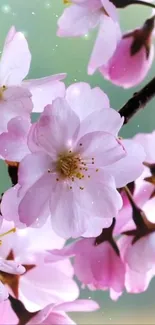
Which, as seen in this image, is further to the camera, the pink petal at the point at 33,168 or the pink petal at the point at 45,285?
the pink petal at the point at 45,285

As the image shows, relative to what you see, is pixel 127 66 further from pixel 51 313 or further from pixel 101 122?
pixel 51 313

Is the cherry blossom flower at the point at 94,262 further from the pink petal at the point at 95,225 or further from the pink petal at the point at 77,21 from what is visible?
the pink petal at the point at 77,21

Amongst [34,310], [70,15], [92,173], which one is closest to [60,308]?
[34,310]

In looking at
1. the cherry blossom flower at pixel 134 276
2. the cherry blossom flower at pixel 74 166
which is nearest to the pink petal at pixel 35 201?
the cherry blossom flower at pixel 74 166

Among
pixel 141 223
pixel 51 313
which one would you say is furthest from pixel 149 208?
pixel 51 313

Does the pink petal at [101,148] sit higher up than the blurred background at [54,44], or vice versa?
the blurred background at [54,44]

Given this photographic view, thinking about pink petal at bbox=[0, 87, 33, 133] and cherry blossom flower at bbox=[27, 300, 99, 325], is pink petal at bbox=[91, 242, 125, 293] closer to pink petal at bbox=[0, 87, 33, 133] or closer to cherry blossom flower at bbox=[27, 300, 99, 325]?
cherry blossom flower at bbox=[27, 300, 99, 325]
